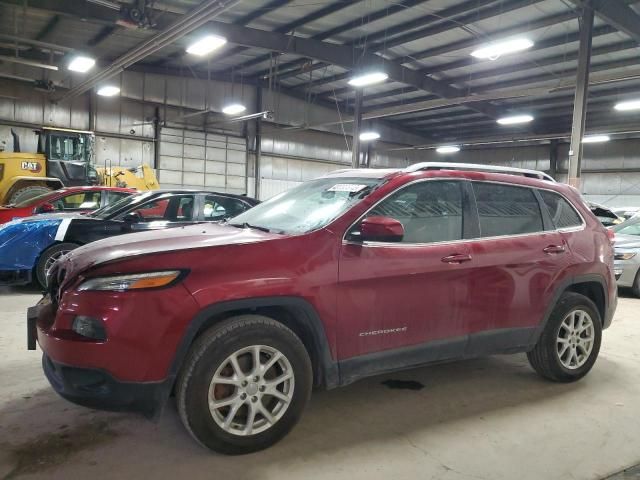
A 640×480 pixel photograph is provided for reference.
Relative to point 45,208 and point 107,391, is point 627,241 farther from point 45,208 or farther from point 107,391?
point 45,208

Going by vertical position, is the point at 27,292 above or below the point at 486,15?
below

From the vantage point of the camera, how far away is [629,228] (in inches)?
339

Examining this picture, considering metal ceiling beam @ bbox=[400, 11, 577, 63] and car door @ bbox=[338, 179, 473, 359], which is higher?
metal ceiling beam @ bbox=[400, 11, 577, 63]

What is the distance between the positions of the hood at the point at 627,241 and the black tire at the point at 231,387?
23.4 feet

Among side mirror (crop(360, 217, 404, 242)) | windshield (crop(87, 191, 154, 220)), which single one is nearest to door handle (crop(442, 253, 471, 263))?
side mirror (crop(360, 217, 404, 242))

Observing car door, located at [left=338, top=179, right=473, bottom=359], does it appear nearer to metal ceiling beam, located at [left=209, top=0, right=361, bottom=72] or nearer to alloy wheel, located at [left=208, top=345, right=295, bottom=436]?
alloy wheel, located at [left=208, top=345, right=295, bottom=436]

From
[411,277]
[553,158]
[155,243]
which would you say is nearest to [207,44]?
[155,243]

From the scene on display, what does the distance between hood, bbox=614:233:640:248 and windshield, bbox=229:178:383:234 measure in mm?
6398

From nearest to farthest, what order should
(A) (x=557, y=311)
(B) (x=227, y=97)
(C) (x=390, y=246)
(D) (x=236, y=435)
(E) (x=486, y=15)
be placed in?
(D) (x=236, y=435)
(C) (x=390, y=246)
(A) (x=557, y=311)
(E) (x=486, y=15)
(B) (x=227, y=97)

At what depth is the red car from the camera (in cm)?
759

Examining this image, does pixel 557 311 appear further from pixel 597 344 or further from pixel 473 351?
pixel 473 351

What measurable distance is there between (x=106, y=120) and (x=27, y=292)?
12.7 metres

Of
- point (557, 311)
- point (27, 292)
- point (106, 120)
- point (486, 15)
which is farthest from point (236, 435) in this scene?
point (106, 120)

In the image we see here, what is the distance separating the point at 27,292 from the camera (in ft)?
22.2
